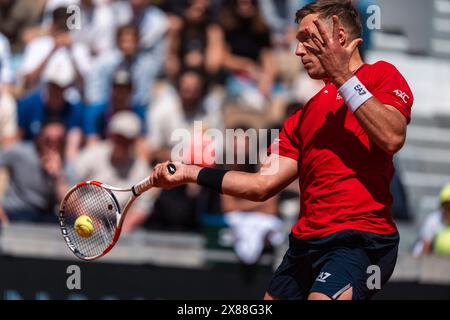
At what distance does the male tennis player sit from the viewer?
4691mm

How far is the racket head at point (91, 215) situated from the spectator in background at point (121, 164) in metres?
3.82

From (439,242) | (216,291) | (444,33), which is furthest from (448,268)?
(444,33)

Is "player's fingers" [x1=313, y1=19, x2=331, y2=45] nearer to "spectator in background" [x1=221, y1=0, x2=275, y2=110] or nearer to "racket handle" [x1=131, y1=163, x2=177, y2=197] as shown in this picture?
"racket handle" [x1=131, y1=163, x2=177, y2=197]

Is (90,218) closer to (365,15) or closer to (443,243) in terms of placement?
(443,243)

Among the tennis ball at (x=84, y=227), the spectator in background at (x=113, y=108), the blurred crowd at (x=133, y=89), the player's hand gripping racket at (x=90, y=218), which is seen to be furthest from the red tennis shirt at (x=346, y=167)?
the spectator in background at (x=113, y=108)

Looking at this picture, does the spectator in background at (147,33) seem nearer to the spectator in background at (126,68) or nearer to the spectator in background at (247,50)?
Result: the spectator in background at (126,68)

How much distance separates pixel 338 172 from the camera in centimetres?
495

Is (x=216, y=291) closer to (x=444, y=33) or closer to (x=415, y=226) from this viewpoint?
(x=415, y=226)

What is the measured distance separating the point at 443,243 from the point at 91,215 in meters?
4.88

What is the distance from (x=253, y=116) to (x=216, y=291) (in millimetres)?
2380

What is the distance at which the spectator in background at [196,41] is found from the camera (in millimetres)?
10773

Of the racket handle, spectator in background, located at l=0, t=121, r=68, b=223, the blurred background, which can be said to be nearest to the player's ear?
the racket handle

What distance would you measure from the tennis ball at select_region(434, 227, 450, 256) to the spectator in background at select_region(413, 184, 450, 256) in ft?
0.10

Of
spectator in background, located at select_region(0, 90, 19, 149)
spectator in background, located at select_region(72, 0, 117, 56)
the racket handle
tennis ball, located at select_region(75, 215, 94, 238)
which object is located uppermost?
spectator in background, located at select_region(72, 0, 117, 56)
